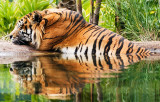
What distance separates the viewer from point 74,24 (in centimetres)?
580

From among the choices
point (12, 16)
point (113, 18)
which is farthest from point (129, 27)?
point (12, 16)

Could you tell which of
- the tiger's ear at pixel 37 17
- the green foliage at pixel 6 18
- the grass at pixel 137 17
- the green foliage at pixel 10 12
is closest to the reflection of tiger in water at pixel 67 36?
the tiger's ear at pixel 37 17

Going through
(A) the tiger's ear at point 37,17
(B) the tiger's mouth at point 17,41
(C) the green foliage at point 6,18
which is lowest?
(B) the tiger's mouth at point 17,41

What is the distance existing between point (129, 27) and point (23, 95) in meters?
6.66

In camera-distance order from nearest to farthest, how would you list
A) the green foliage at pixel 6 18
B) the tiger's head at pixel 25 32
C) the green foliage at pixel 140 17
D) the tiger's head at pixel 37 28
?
the tiger's head at pixel 37 28
the tiger's head at pixel 25 32
the green foliage at pixel 140 17
the green foliage at pixel 6 18

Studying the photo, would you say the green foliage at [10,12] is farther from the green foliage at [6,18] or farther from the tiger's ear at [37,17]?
the tiger's ear at [37,17]

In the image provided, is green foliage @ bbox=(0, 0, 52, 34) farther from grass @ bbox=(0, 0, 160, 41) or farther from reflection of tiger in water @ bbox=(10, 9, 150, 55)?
reflection of tiger in water @ bbox=(10, 9, 150, 55)

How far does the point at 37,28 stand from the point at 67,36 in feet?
2.00

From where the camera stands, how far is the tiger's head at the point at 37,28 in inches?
225

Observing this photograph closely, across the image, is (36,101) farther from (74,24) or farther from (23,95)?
(74,24)

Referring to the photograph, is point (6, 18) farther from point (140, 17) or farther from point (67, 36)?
point (67, 36)

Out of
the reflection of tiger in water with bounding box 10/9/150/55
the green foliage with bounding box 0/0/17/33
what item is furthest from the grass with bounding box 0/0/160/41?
the green foliage with bounding box 0/0/17/33

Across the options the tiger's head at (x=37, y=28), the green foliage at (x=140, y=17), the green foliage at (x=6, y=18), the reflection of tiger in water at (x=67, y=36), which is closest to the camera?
the reflection of tiger in water at (x=67, y=36)

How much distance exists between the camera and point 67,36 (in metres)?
5.69
